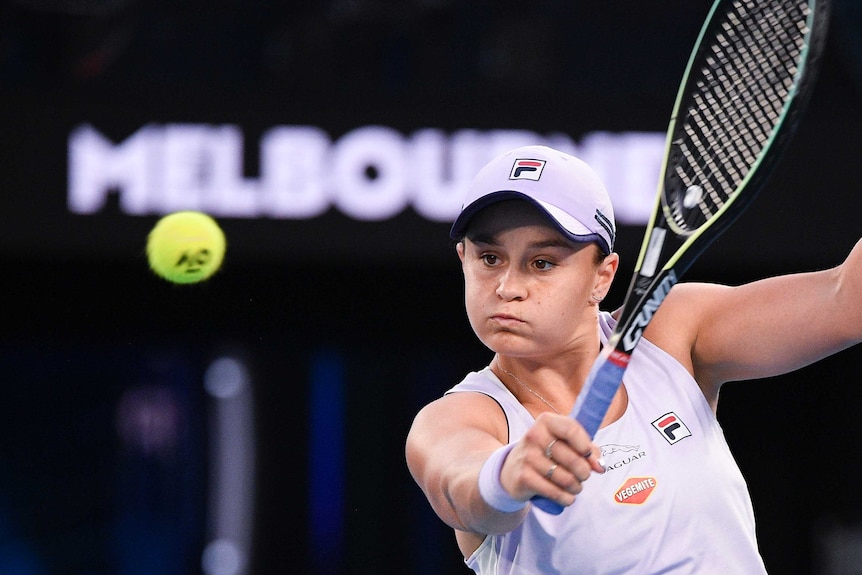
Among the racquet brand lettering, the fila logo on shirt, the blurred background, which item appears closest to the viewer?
the racquet brand lettering

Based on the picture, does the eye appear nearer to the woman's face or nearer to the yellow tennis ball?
the woman's face

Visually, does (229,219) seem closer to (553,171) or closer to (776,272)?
(776,272)

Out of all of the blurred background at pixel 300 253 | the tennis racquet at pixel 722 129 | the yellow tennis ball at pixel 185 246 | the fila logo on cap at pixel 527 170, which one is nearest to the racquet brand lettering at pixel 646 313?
the tennis racquet at pixel 722 129

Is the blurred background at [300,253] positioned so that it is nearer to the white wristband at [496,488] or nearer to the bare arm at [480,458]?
the bare arm at [480,458]

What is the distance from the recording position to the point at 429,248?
6.00 meters

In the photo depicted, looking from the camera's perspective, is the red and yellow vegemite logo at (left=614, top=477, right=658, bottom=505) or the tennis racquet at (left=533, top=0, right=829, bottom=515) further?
the red and yellow vegemite logo at (left=614, top=477, right=658, bottom=505)

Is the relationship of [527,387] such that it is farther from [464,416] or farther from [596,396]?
[596,396]

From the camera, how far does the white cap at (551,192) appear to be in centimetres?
274

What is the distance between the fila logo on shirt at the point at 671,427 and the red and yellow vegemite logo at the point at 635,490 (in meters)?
0.11

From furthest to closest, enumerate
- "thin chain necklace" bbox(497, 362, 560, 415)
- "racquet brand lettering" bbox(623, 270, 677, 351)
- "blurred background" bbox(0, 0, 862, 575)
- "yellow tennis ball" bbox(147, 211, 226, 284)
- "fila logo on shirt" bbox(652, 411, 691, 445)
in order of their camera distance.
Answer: "blurred background" bbox(0, 0, 862, 575) < "yellow tennis ball" bbox(147, 211, 226, 284) < "thin chain necklace" bbox(497, 362, 560, 415) < "fila logo on shirt" bbox(652, 411, 691, 445) < "racquet brand lettering" bbox(623, 270, 677, 351)

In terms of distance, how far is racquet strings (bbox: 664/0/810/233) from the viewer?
9.11 feet

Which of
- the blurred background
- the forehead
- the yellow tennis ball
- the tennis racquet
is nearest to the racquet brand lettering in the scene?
the tennis racquet

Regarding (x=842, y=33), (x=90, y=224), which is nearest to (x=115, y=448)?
(x=90, y=224)

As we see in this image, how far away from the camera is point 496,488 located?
228 cm
